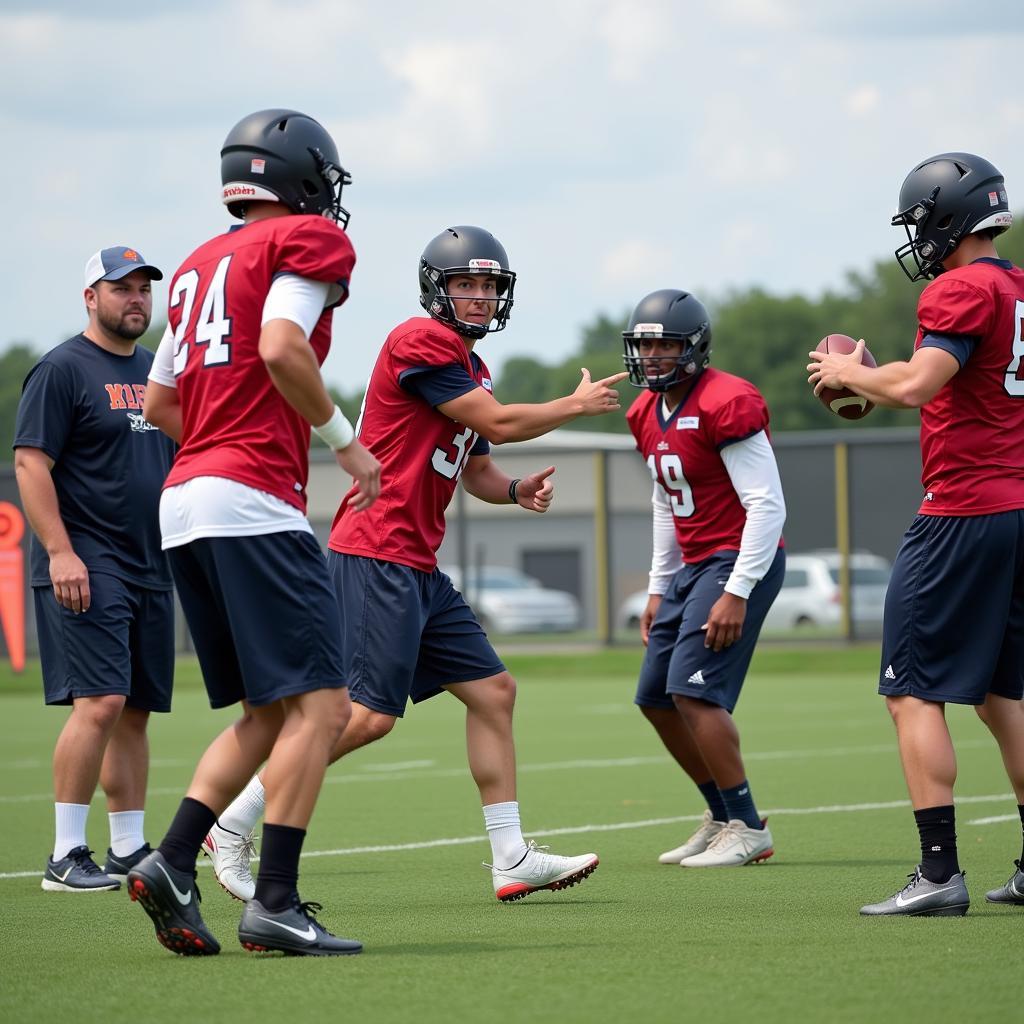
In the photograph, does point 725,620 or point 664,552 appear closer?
point 725,620

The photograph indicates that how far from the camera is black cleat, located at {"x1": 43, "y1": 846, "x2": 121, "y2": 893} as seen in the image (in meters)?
6.43

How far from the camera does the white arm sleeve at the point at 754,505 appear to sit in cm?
703

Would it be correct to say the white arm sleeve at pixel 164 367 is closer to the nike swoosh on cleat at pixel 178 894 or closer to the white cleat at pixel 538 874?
the nike swoosh on cleat at pixel 178 894

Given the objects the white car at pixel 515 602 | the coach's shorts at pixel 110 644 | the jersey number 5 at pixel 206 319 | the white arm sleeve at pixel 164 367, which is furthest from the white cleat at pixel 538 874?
the white car at pixel 515 602

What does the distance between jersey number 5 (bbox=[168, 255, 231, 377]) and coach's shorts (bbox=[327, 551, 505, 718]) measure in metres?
1.46

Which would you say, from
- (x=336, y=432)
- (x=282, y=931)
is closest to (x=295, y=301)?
(x=336, y=432)

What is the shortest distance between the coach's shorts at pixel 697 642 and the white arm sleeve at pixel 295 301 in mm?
2926

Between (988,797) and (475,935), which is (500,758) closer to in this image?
(475,935)

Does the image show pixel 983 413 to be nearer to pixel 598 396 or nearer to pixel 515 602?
pixel 598 396

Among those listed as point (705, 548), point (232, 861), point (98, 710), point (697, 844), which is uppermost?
point (705, 548)

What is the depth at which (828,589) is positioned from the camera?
75.2 ft

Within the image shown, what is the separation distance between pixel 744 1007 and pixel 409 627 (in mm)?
2393

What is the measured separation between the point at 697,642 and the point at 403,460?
65.0 inches

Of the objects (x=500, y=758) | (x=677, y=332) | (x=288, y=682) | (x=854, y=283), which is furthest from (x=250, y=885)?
(x=854, y=283)
